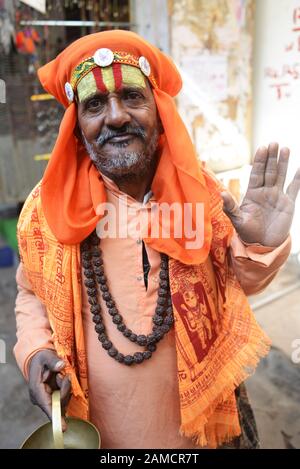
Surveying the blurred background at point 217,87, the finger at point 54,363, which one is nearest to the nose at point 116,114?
the finger at point 54,363

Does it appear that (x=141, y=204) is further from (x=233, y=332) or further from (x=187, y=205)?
(x=233, y=332)

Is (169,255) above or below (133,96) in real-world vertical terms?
below

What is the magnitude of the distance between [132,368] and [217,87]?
272 centimetres

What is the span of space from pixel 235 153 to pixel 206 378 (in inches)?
103

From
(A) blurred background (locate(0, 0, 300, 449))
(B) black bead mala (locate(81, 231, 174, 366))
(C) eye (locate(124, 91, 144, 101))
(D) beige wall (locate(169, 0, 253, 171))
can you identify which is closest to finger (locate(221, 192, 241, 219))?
(B) black bead mala (locate(81, 231, 174, 366))

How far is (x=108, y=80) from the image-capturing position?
48.6 inches

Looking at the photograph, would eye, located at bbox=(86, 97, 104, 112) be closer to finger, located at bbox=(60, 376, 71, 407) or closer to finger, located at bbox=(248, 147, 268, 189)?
finger, located at bbox=(248, 147, 268, 189)

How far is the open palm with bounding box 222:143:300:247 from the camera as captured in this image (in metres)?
1.17

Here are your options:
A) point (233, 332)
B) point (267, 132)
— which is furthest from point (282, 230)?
point (267, 132)

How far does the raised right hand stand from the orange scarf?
0.05 metres
